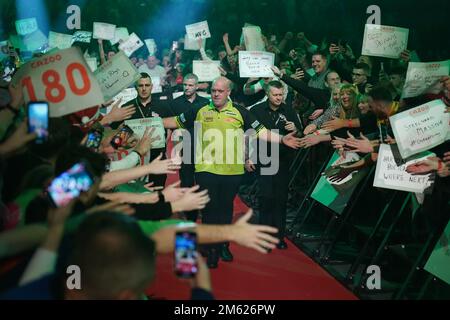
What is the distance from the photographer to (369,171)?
23.2ft

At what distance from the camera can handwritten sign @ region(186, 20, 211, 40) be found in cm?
1350

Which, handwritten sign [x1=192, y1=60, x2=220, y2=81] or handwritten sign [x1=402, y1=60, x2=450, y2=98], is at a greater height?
handwritten sign [x1=402, y1=60, x2=450, y2=98]

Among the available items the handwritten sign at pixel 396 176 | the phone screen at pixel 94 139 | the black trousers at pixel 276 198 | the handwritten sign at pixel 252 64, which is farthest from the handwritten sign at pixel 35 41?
the handwritten sign at pixel 396 176

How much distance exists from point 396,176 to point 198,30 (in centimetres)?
843

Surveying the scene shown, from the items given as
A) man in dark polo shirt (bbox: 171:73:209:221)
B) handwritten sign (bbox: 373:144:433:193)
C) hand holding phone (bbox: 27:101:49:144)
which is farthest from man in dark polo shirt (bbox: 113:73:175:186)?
hand holding phone (bbox: 27:101:49:144)

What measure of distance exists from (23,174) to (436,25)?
30.3 ft

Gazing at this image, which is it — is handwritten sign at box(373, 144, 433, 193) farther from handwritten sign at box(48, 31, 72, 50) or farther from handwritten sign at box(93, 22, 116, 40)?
handwritten sign at box(93, 22, 116, 40)

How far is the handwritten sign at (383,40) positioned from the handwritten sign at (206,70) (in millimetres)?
4408

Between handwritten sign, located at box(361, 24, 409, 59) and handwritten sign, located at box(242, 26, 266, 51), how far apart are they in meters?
3.16

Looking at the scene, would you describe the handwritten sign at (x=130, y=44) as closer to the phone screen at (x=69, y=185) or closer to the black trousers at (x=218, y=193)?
the black trousers at (x=218, y=193)

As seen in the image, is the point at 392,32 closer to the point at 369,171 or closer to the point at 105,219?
the point at 369,171

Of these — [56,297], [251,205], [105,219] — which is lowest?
[251,205]

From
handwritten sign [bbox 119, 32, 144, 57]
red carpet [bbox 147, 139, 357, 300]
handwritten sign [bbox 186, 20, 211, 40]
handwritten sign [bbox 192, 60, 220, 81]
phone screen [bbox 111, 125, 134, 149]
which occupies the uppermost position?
handwritten sign [bbox 186, 20, 211, 40]
